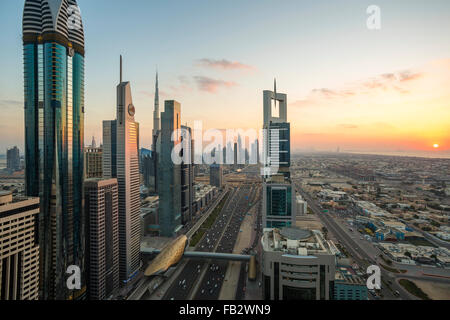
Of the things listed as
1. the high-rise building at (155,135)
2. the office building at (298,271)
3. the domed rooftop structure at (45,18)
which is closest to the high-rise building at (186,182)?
the high-rise building at (155,135)

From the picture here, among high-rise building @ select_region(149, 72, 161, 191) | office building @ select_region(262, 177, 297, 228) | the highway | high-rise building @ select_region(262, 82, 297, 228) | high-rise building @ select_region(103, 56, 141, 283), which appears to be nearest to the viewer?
the highway

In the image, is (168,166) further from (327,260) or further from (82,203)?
(327,260)

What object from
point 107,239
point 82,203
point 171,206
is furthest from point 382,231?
point 82,203

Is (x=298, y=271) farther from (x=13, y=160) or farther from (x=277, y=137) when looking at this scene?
(x=13, y=160)

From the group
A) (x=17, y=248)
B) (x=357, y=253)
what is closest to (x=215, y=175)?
(x=357, y=253)

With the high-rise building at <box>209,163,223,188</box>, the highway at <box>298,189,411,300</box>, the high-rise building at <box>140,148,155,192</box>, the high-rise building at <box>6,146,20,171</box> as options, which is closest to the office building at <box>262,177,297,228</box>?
the highway at <box>298,189,411,300</box>

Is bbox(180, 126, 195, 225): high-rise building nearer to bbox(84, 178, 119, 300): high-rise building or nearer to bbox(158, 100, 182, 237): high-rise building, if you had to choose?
bbox(158, 100, 182, 237): high-rise building
